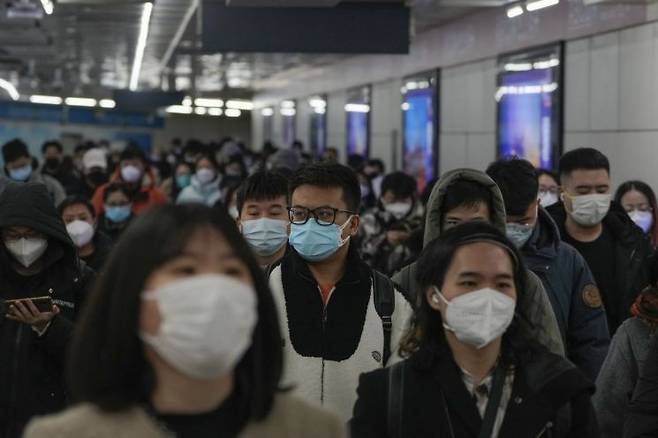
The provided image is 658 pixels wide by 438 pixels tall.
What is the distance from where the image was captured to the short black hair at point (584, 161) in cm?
702

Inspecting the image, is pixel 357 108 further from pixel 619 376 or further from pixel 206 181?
pixel 619 376

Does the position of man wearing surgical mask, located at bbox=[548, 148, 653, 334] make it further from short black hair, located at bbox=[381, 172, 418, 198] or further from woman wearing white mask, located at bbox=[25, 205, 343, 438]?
woman wearing white mask, located at bbox=[25, 205, 343, 438]

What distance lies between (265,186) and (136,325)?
362 centimetres

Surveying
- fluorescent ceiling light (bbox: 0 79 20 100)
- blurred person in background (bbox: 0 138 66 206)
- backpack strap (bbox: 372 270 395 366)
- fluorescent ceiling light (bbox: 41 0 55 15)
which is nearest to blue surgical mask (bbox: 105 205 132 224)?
blurred person in background (bbox: 0 138 66 206)

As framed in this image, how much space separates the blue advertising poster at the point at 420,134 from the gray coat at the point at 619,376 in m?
14.9

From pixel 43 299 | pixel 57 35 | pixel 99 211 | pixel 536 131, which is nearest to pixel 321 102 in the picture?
pixel 57 35

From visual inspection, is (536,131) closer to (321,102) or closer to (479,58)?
A: (479,58)

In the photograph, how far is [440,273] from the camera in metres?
3.60

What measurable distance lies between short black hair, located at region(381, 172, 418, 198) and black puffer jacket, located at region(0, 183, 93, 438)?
5.90 meters

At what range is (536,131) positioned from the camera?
49.4 ft

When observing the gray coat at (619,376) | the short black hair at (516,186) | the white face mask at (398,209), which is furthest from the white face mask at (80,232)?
the white face mask at (398,209)

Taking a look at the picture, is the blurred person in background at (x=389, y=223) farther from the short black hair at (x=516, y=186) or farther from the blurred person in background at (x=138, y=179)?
the short black hair at (x=516, y=186)

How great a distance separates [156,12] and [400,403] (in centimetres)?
1621

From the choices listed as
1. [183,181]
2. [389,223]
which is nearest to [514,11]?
[183,181]
